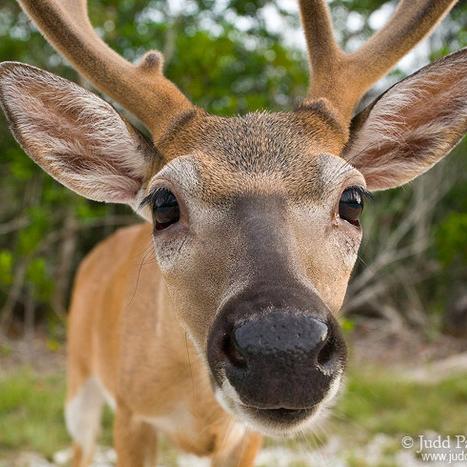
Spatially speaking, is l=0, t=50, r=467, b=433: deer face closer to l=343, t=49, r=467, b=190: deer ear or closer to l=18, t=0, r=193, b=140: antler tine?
l=343, t=49, r=467, b=190: deer ear

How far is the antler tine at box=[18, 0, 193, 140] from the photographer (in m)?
3.73

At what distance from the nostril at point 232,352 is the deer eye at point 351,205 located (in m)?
0.95

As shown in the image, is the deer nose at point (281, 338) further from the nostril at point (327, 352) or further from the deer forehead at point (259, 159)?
the deer forehead at point (259, 159)

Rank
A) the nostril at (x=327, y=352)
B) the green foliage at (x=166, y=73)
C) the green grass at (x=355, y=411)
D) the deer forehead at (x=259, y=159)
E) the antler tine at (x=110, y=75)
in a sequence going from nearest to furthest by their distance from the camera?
the nostril at (x=327, y=352)
the deer forehead at (x=259, y=159)
the antler tine at (x=110, y=75)
the green grass at (x=355, y=411)
the green foliage at (x=166, y=73)

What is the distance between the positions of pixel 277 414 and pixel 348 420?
17.3 feet

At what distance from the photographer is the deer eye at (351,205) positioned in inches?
123

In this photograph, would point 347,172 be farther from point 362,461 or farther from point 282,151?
point 362,461

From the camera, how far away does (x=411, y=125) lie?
12.3 ft

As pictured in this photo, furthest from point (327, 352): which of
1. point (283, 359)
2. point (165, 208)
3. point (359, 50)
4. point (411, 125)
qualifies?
point (359, 50)

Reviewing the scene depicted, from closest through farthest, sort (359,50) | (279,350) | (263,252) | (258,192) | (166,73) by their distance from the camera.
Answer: (279,350) → (263,252) → (258,192) → (359,50) → (166,73)

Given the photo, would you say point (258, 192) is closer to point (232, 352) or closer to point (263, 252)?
point (263, 252)

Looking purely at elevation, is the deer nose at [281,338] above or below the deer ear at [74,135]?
below

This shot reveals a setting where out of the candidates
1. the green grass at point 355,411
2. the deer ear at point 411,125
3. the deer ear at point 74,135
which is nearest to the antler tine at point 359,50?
the deer ear at point 411,125

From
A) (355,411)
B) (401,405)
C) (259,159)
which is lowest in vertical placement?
(401,405)
